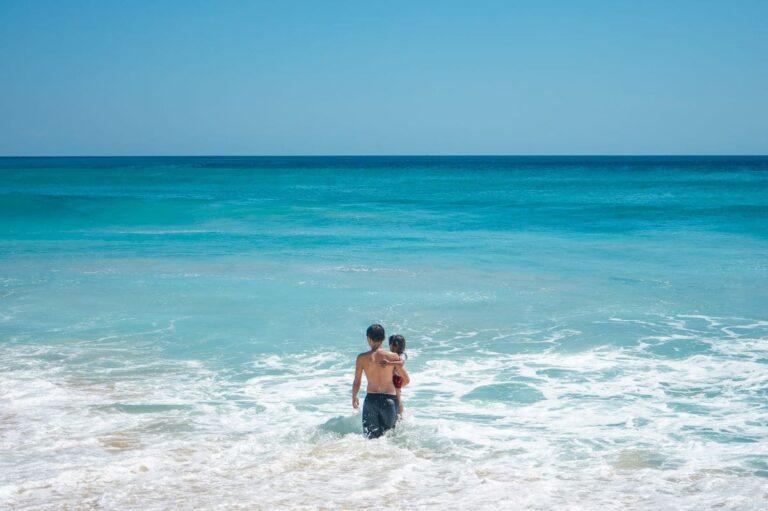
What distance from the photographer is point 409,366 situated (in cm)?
1027

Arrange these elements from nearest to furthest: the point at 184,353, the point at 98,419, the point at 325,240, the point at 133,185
Answer: the point at 98,419, the point at 184,353, the point at 325,240, the point at 133,185

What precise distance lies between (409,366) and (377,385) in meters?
2.93

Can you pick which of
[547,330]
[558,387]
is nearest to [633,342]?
[547,330]

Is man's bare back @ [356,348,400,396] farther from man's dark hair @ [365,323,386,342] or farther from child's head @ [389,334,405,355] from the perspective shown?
child's head @ [389,334,405,355]

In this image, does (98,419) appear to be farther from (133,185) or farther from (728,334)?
(133,185)

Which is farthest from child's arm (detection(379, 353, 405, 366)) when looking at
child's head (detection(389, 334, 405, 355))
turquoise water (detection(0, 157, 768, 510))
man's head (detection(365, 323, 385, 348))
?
turquoise water (detection(0, 157, 768, 510))

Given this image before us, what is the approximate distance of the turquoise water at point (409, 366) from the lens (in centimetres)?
649

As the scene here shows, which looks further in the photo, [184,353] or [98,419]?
[184,353]

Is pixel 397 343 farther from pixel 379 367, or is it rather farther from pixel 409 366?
pixel 409 366

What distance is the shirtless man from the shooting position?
726 cm

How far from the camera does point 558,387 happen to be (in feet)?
30.7

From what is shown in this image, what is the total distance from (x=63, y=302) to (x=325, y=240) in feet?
37.0

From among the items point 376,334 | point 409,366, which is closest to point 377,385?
point 376,334

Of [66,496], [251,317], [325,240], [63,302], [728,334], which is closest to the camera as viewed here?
[66,496]
